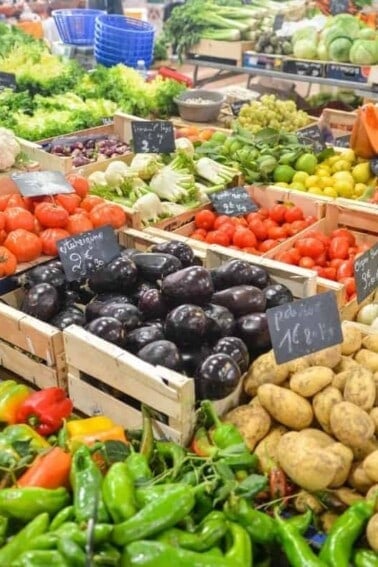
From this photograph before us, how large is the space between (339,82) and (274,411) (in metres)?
4.14

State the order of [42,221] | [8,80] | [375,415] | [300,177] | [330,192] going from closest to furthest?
[375,415] → [42,221] → [330,192] → [300,177] → [8,80]

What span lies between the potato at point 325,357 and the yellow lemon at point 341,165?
7.08 feet

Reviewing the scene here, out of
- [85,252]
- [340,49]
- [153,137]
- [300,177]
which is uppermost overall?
[340,49]

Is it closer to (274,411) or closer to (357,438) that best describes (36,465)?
(274,411)

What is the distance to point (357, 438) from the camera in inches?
73.4

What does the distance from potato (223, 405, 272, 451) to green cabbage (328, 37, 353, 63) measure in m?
4.36

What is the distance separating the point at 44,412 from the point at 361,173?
260 centimetres

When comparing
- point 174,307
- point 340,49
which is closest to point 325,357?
point 174,307

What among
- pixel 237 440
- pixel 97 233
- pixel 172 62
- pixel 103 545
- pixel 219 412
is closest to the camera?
pixel 103 545

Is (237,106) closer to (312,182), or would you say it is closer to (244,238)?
(312,182)

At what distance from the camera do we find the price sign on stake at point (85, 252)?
2.60 meters

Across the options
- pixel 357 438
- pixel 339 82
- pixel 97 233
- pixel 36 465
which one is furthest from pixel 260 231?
pixel 339 82

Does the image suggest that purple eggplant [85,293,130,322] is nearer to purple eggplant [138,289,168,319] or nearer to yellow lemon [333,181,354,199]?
purple eggplant [138,289,168,319]

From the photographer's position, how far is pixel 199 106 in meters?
5.20
